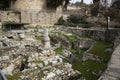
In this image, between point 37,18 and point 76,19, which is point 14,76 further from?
point 76,19

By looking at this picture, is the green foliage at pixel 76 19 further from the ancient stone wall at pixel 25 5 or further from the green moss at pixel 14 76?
the green moss at pixel 14 76

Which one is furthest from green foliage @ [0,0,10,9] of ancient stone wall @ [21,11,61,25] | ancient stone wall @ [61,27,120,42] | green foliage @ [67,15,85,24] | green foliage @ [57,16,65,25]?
ancient stone wall @ [61,27,120,42]

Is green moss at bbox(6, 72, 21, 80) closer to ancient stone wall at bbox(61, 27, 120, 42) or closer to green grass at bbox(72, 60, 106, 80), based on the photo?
green grass at bbox(72, 60, 106, 80)

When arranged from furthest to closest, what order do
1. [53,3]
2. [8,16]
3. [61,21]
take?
[53,3]
[61,21]
[8,16]

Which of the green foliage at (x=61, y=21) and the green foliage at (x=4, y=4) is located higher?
the green foliage at (x=4, y=4)

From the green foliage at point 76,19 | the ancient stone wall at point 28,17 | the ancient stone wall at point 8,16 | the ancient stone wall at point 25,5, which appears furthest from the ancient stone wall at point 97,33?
the ancient stone wall at point 25,5

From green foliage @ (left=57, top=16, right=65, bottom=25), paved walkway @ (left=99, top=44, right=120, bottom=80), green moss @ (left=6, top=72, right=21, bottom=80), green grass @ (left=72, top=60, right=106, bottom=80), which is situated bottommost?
green grass @ (left=72, top=60, right=106, bottom=80)

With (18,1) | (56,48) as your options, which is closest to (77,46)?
(56,48)

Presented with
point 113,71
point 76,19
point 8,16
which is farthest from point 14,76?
point 76,19

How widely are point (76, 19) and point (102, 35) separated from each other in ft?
37.8

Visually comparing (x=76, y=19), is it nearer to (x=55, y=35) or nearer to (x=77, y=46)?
(x=55, y=35)

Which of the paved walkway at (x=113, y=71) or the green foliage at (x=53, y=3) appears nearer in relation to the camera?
the paved walkway at (x=113, y=71)

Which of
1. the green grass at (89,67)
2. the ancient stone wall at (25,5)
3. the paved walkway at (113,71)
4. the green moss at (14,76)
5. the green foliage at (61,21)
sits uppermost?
the ancient stone wall at (25,5)

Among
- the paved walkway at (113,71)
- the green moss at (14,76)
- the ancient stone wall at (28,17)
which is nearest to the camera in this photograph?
the paved walkway at (113,71)
